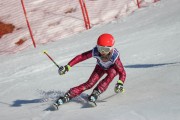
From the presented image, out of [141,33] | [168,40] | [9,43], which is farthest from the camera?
[9,43]

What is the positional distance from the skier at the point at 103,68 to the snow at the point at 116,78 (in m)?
0.22

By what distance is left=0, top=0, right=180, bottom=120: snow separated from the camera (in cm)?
754

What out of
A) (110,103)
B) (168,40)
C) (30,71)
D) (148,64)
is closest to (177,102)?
(110,103)

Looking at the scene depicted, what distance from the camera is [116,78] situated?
10469 mm

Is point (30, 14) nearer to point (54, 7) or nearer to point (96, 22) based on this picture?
point (54, 7)

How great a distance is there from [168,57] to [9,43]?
371 inches

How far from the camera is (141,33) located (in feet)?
50.2

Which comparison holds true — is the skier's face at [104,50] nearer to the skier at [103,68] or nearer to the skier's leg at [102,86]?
the skier at [103,68]

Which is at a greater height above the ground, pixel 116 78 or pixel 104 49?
pixel 104 49

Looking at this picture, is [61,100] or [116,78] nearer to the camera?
[61,100]

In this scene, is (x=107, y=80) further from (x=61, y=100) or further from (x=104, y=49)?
(x=61, y=100)

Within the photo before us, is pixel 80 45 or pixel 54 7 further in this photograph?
pixel 54 7

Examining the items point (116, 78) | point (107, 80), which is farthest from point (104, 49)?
point (116, 78)

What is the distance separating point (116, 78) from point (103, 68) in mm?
1846
